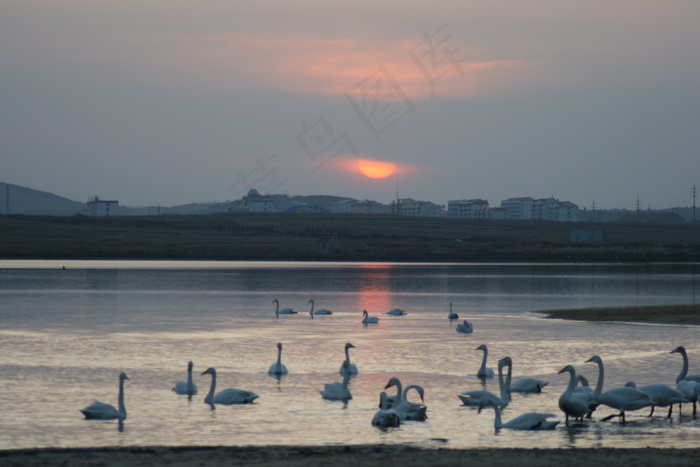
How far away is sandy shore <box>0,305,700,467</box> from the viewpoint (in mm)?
11594

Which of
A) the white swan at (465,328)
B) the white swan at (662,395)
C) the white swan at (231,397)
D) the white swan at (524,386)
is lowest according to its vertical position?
the white swan at (231,397)

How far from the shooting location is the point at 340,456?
12.1 m

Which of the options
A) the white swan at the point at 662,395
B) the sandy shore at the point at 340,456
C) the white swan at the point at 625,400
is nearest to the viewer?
the sandy shore at the point at 340,456

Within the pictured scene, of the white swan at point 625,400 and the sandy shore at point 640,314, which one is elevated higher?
the sandy shore at point 640,314

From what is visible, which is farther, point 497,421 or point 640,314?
point 640,314

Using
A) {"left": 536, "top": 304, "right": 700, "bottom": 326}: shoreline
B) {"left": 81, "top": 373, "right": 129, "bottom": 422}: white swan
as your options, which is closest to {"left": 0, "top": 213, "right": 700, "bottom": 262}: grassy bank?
{"left": 536, "top": 304, "right": 700, "bottom": 326}: shoreline

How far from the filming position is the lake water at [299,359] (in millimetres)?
14461

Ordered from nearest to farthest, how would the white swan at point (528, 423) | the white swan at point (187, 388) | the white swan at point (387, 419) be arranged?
1. the white swan at point (528, 423)
2. the white swan at point (387, 419)
3. the white swan at point (187, 388)

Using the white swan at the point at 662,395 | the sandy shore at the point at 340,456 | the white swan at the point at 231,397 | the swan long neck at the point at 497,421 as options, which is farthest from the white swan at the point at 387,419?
the white swan at the point at 662,395

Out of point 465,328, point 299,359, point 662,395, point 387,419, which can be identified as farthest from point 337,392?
point 465,328

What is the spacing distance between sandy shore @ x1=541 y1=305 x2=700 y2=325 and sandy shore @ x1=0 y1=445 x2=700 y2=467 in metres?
22.0

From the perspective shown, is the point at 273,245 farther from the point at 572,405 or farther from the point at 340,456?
the point at 340,456

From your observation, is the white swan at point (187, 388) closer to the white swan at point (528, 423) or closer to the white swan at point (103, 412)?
the white swan at point (103, 412)

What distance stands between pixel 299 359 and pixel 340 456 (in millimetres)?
11299
